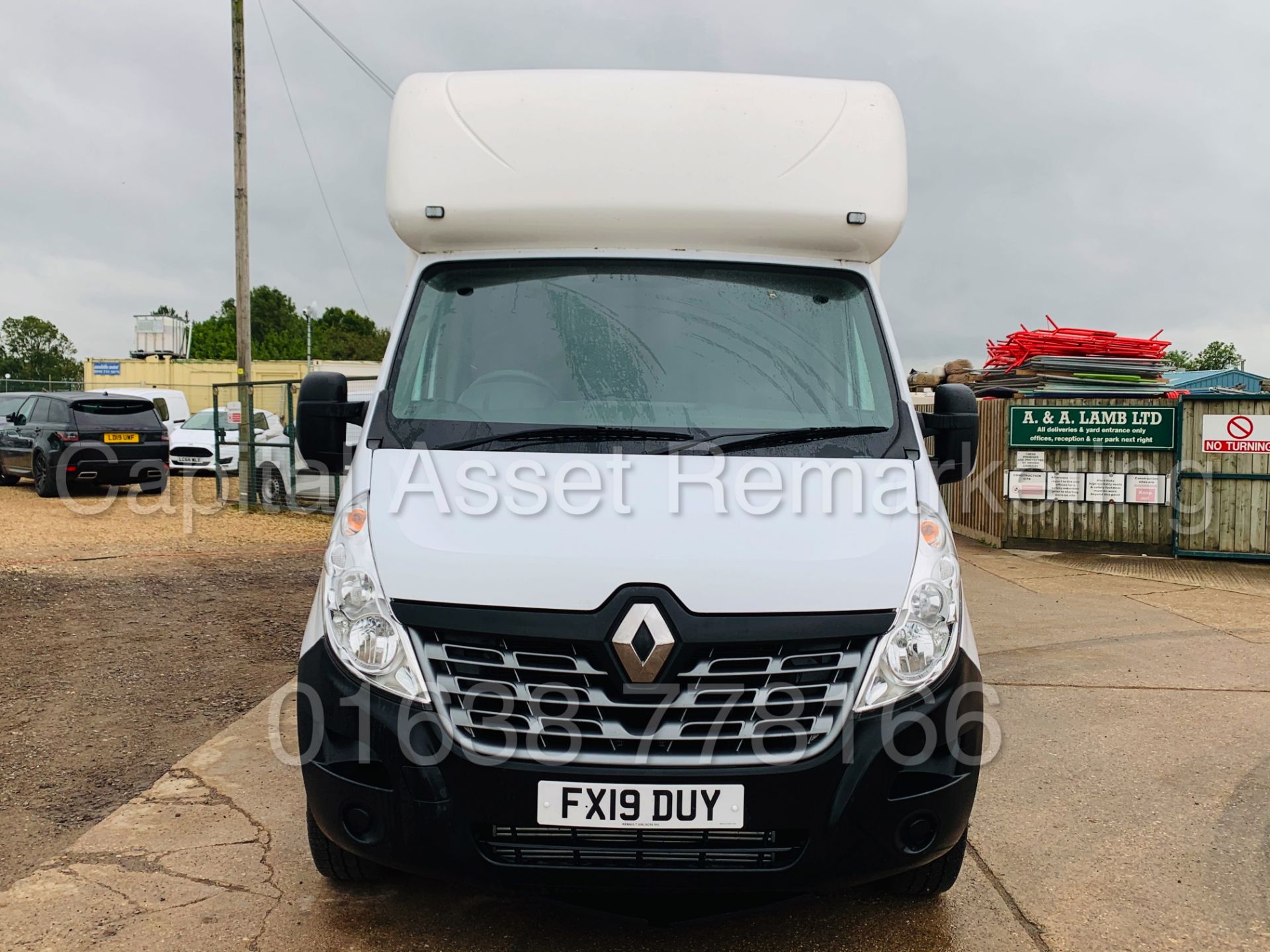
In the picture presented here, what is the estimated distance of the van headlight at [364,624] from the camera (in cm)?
293

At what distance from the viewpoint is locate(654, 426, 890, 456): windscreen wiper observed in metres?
3.44

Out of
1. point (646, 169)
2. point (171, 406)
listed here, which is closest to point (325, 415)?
point (646, 169)

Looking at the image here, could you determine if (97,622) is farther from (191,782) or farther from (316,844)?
(316,844)

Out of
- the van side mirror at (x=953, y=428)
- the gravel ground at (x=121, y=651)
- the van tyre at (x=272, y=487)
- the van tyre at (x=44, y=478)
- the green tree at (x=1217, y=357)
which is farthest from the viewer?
the green tree at (x=1217, y=357)

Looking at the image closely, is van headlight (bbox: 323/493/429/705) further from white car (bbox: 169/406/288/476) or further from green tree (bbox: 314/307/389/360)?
green tree (bbox: 314/307/389/360)

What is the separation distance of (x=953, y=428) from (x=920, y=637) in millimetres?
1342

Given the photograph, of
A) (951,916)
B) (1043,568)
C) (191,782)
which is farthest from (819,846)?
(1043,568)

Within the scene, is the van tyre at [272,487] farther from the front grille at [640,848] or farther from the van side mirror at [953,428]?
the front grille at [640,848]

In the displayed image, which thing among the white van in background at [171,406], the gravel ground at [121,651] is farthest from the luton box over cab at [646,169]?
the white van in background at [171,406]

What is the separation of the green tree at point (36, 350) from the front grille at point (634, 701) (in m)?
103

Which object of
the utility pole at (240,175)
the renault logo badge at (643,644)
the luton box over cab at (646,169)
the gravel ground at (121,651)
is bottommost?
the gravel ground at (121,651)

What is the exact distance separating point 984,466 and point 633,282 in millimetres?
10413

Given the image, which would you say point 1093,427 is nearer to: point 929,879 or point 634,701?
point 929,879

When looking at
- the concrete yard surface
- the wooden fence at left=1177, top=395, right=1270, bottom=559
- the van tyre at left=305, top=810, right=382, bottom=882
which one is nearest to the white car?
the wooden fence at left=1177, top=395, right=1270, bottom=559
